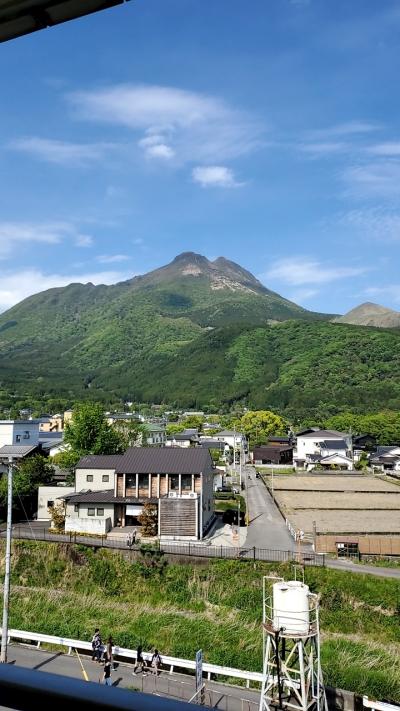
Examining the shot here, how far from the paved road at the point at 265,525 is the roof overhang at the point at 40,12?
2074 centimetres

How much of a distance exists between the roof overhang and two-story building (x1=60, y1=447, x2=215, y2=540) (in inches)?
840

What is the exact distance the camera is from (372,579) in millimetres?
17328

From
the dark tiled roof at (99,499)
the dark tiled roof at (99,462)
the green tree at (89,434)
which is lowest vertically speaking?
the dark tiled roof at (99,499)

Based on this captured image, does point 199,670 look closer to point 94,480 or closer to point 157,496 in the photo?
point 157,496

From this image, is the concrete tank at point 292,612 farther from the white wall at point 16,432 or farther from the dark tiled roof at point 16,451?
the white wall at point 16,432

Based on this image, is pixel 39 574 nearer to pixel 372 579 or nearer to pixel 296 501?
pixel 372 579

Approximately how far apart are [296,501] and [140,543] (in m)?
14.8

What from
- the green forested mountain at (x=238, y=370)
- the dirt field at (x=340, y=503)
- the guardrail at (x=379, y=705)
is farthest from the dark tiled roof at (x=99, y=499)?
the green forested mountain at (x=238, y=370)

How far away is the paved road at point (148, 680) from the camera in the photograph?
11.6 meters

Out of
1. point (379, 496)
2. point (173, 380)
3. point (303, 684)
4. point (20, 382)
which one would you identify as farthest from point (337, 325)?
point (303, 684)

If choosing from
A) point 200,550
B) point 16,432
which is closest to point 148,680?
point 200,550

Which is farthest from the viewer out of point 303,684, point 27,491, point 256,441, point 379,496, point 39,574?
point 256,441

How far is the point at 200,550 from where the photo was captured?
19938 millimetres

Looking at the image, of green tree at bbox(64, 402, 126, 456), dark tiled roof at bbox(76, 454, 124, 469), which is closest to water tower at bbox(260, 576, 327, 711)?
dark tiled roof at bbox(76, 454, 124, 469)
